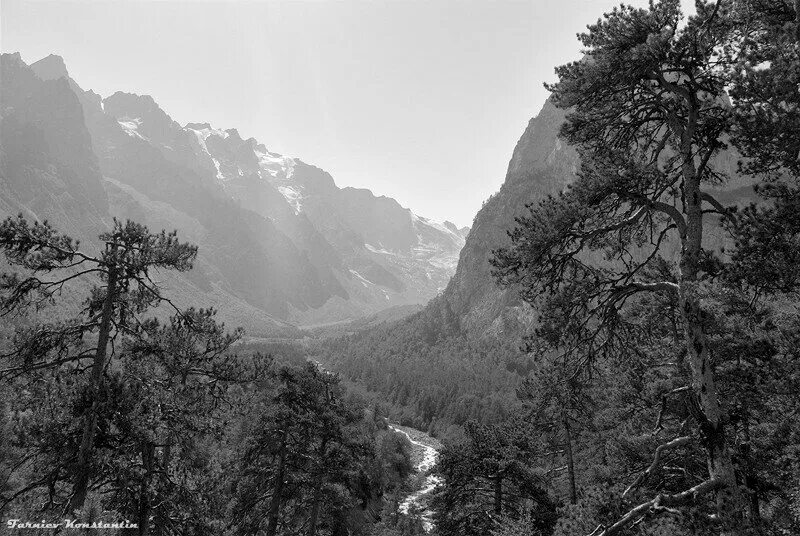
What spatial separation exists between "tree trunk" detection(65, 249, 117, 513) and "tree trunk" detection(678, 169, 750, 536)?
1098 centimetres

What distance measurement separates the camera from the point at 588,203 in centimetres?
→ 767

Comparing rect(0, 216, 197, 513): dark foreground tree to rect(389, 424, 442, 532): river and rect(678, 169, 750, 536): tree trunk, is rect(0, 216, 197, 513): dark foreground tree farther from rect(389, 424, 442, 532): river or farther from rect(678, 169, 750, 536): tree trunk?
rect(389, 424, 442, 532): river

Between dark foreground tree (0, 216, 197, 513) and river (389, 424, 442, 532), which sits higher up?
dark foreground tree (0, 216, 197, 513)

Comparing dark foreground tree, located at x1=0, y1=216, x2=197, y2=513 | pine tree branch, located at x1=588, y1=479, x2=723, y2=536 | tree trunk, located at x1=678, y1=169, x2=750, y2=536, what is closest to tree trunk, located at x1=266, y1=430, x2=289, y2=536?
dark foreground tree, located at x1=0, y1=216, x2=197, y2=513

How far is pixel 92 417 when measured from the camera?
9.05m

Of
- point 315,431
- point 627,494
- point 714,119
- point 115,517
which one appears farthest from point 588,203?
point 315,431

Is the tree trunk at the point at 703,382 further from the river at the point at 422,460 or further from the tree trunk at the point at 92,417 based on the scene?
the river at the point at 422,460

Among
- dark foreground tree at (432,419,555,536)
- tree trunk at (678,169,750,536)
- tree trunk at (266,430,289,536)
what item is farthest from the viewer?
tree trunk at (266,430,289,536)

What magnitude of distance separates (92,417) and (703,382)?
11414 mm

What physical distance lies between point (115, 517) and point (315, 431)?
470 inches

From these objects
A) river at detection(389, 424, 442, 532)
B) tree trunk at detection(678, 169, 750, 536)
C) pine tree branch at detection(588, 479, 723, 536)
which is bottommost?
river at detection(389, 424, 442, 532)

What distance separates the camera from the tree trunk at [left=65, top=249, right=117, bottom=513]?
29.0 feet

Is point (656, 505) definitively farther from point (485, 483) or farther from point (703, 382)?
point (485, 483)

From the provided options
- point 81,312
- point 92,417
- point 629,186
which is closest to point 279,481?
point 92,417
